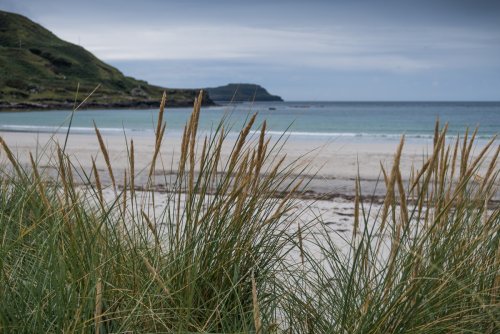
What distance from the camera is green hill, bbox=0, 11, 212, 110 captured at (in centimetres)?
7169

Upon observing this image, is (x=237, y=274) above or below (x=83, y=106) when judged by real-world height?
above

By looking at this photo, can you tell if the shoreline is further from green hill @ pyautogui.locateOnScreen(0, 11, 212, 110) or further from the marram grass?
the marram grass

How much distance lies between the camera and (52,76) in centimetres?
9375

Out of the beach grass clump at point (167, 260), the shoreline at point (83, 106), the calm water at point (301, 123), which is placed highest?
the beach grass clump at point (167, 260)

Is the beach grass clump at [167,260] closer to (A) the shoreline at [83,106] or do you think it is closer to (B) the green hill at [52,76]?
(A) the shoreline at [83,106]

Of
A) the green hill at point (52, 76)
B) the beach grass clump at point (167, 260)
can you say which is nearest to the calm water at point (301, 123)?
the beach grass clump at point (167, 260)

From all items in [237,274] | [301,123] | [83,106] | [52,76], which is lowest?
[83,106]

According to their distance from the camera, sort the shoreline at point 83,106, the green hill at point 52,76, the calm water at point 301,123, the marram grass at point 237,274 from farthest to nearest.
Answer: the green hill at point 52,76, the shoreline at point 83,106, the calm water at point 301,123, the marram grass at point 237,274

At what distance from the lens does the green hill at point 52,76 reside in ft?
235

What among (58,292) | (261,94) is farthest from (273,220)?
(261,94)

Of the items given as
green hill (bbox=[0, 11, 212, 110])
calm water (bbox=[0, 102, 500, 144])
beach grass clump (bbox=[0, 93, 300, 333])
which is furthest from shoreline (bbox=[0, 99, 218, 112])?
beach grass clump (bbox=[0, 93, 300, 333])

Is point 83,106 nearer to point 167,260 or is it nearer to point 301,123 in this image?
point 301,123

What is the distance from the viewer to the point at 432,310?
1.71 metres

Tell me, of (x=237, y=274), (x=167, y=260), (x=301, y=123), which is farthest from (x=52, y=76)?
(x=237, y=274)
